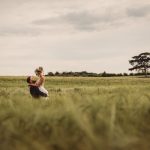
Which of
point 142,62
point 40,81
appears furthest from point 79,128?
point 142,62

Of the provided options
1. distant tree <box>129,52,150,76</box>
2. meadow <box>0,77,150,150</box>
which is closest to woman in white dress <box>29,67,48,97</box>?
meadow <box>0,77,150,150</box>

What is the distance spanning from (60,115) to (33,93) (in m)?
13.1

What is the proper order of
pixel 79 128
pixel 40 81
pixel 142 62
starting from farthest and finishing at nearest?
pixel 142 62
pixel 40 81
pixel 79 128

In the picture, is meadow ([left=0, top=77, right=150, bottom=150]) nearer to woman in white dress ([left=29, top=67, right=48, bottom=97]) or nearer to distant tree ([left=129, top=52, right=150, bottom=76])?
woman in white dress ([left=29, top=67, right=48, bottom=97])

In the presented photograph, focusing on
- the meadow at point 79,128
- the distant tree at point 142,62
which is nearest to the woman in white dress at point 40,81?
the meadow at point 79,128

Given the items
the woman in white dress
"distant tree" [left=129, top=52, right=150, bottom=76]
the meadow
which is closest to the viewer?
the meadow

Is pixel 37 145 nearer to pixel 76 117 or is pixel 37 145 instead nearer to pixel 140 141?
pixel 76 117

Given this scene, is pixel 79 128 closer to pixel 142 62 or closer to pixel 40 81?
pixel 40 81

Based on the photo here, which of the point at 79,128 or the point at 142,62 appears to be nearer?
the point at 79,128

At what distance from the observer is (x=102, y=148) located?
1912mm

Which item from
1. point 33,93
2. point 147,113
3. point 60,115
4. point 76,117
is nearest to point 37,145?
point 76,117

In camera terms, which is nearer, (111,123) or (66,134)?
(111,123)

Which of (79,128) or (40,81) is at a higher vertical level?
(40,81)

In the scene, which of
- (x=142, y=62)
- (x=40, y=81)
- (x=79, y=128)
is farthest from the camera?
(x=142, y=62)
